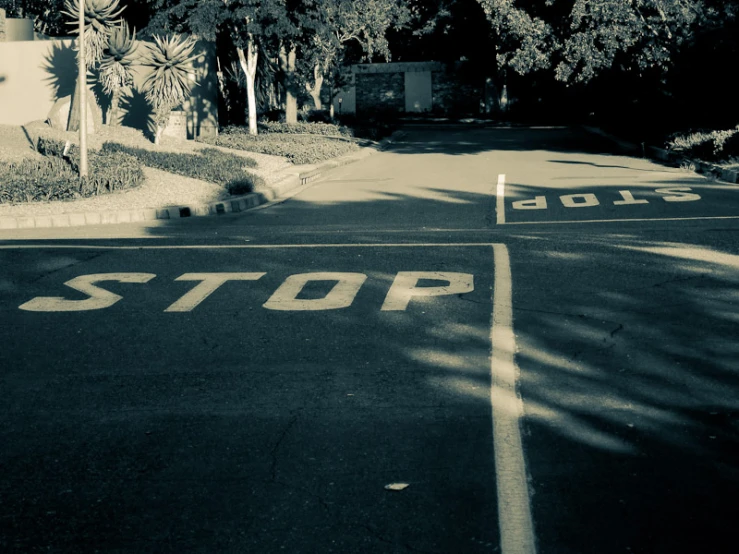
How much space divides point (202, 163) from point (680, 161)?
35.4ft

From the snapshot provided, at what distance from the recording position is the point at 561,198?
17828 mm

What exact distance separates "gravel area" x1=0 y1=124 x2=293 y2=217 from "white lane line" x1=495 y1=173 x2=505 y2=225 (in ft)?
15.4

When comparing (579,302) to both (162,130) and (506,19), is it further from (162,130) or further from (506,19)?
(506,19)

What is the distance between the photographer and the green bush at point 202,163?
20328mm

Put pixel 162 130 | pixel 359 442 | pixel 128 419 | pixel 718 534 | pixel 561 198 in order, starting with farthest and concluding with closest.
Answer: pixel 162 130 < pixel 561 198 < pixel 128 419 < pixel 359 442 < pixel 718 534

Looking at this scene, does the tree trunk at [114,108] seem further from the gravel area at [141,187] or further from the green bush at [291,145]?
the green bush at [291,145]

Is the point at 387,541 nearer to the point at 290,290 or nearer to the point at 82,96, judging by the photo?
the point at 290,290

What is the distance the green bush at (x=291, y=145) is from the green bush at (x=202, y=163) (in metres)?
1.98

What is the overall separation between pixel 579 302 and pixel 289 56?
35.1 meters

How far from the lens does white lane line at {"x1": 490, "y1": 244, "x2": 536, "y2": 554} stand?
172 inches

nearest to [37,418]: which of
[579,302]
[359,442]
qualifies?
[359,442]

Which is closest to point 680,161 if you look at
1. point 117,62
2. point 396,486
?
point 117,62

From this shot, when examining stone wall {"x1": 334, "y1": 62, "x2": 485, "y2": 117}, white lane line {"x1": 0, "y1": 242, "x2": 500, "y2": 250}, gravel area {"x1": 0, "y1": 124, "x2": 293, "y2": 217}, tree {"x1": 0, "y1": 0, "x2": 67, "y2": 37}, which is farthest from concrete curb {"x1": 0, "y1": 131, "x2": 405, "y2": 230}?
stone wall {"x1": 334, "y1": 62, "x2": 485, "y2": 117}

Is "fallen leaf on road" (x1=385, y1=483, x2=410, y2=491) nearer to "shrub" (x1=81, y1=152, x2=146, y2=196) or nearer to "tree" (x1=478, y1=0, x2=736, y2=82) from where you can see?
"shrub" (x1=81, y1=152, x2=146, y2=196)
